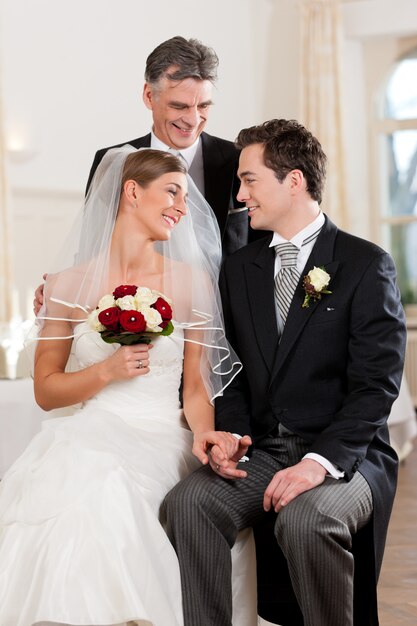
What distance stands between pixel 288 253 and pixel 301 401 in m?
0.50

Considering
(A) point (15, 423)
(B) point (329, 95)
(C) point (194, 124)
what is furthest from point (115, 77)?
Result: (C) point (194, 124)

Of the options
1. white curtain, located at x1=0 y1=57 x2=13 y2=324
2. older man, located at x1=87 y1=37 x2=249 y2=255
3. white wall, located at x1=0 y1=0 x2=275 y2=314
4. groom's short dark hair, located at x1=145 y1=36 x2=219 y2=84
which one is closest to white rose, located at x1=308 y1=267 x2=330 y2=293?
older man, located at x1=87 y1=37 x2=249 y2=255

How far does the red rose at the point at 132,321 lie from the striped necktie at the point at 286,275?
1.62 ft

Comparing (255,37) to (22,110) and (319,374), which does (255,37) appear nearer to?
(22,110)

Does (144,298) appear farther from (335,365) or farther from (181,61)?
(181,61)

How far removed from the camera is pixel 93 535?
2430mm

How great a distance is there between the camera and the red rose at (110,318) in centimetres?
279

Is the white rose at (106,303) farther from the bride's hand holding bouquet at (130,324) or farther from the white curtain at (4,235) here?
the white curtain at (4,235)

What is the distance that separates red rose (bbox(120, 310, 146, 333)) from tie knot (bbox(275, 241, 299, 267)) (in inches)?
22.2

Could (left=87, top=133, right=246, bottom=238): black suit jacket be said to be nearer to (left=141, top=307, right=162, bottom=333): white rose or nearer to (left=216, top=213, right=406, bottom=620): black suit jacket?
(left=216, top=213, right=406, bottom=620): black suit jacket

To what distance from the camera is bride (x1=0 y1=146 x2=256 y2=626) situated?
2414 mm

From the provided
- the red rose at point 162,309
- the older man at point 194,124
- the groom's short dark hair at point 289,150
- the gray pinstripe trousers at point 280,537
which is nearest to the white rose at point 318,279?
the groom's short dark hair at point 289,150

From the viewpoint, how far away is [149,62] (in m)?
3.48

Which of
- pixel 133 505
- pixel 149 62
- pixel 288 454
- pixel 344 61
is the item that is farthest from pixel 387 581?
pixel 344 61
